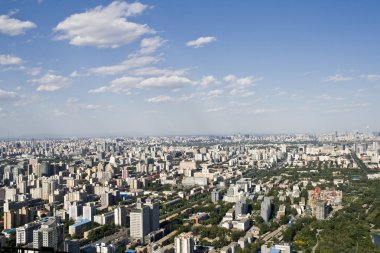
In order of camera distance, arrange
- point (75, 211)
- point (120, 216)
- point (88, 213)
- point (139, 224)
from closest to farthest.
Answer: point (139, 224), point (120, 216), point (88, 213), point (75, 211)

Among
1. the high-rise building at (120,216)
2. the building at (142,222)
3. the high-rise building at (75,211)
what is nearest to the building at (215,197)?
the high-rise building at (120,216)

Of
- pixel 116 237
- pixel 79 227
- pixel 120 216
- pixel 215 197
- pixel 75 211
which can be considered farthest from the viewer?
pixel 215 197

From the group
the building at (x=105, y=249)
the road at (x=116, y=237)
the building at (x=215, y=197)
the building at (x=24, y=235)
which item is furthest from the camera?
the building at (x=215, y=197)

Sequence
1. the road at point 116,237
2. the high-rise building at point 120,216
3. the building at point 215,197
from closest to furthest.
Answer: the road at point 116,237, the high-rise building at point 120,216, the building at point 215,197

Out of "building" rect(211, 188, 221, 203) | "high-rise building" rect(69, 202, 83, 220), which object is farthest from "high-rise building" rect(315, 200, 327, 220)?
"high-rise building" rect(69, 202, 83, 220)

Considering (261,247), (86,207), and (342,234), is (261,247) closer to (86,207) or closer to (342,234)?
(342,234)

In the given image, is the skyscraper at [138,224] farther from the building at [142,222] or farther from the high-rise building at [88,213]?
the high-rise building at [88,213]

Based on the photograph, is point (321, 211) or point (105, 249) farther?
point (321, 211)

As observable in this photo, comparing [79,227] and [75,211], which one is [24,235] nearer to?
[79,227]

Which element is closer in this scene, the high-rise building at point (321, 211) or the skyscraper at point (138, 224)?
the skyscraper at point (138, 224)

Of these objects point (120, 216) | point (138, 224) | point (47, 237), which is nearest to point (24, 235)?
point (47, 237)

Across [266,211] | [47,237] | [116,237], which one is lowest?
[116,237]
